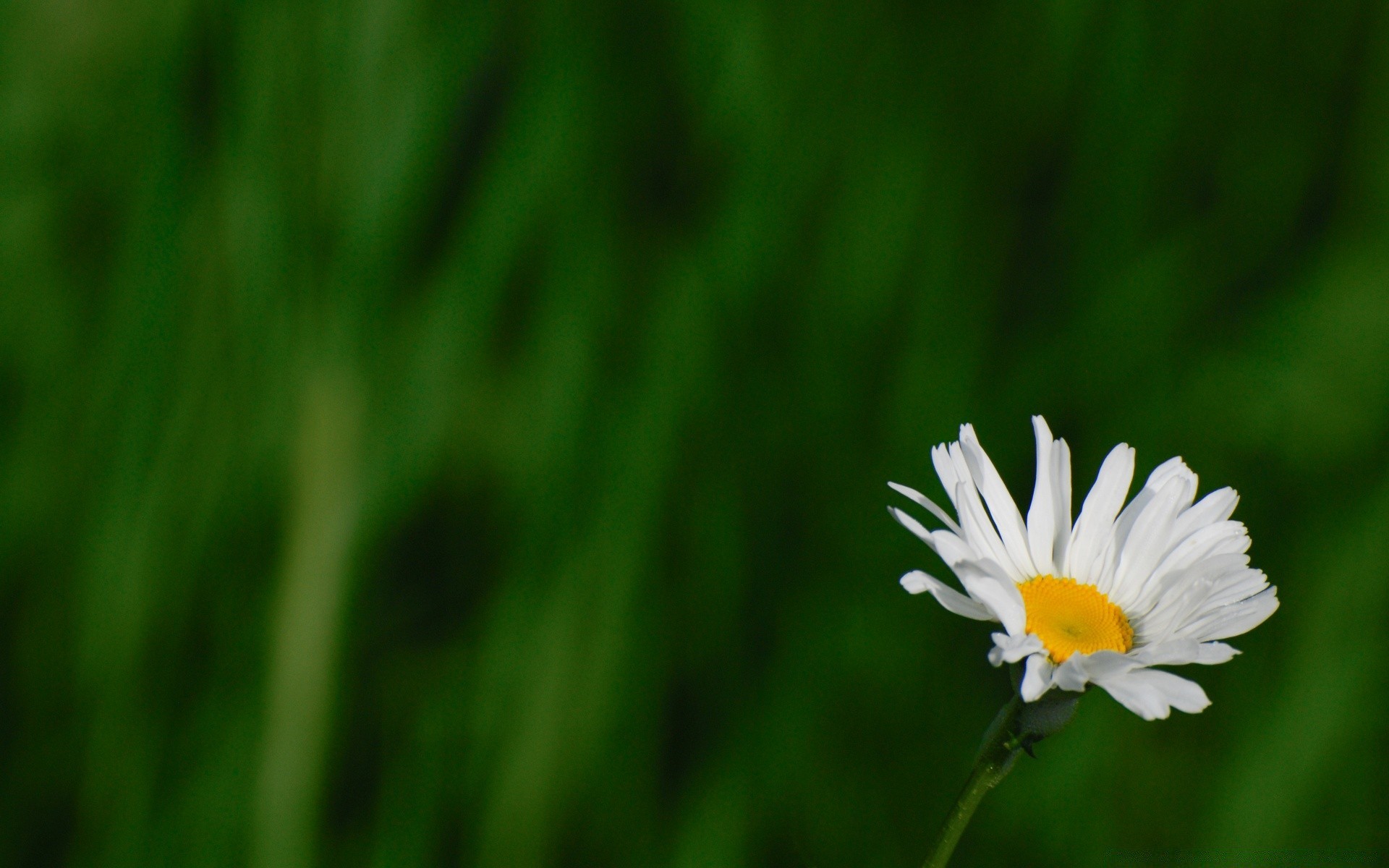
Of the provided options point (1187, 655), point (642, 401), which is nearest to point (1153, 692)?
point (1187, 655)

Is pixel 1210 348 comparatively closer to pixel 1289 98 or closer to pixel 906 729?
pixel 1289 98

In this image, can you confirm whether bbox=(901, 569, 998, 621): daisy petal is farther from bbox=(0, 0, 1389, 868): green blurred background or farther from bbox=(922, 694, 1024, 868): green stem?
bbox=(0, 0, 1389, 868): green blurred background

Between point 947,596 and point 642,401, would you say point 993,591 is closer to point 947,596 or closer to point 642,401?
point 947,596

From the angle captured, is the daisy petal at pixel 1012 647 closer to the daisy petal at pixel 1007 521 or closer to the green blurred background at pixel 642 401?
the daisy petal at pixel 1007 521

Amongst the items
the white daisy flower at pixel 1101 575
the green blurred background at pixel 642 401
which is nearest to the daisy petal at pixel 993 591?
the white daisy flower at pixel 1101 575

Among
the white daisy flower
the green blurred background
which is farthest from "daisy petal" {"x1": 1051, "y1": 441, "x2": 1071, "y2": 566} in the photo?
the green blurred background
